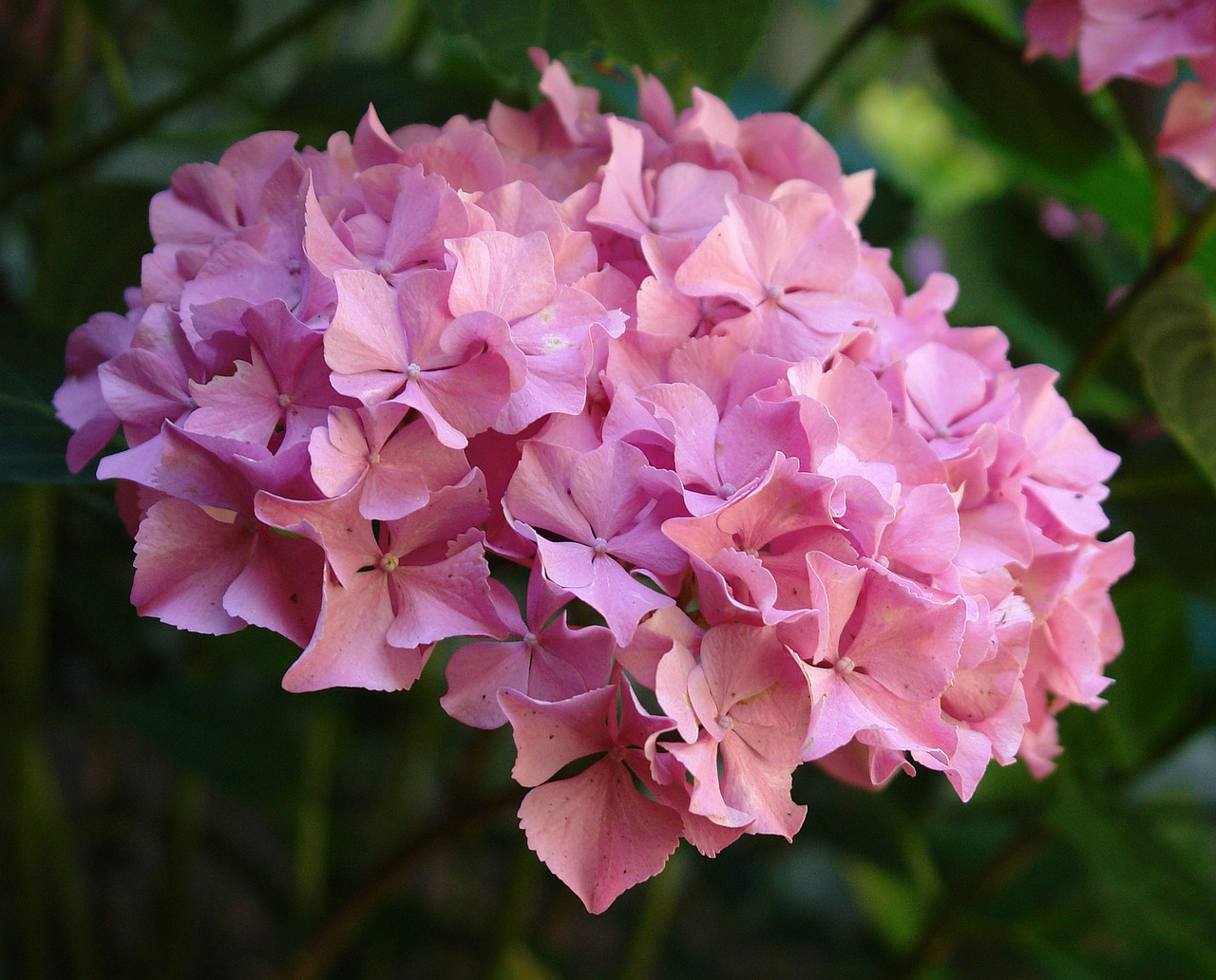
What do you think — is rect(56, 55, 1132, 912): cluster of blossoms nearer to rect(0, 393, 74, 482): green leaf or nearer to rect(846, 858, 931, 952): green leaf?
rect(0, 393, 74, 482): green leaf

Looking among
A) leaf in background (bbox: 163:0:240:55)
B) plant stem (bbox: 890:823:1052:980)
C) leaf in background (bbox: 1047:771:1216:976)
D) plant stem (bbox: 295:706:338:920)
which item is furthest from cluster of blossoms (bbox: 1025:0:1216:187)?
plant stem (bbox: 295:706:338:920)

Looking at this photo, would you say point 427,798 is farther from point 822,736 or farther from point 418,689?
point 822,736

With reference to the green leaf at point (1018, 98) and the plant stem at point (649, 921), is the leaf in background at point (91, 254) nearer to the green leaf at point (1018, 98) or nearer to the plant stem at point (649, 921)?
the green leaf at point (1018, 98)

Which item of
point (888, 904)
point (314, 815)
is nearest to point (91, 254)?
point (314, 815)

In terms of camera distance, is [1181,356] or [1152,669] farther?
[1152,669]

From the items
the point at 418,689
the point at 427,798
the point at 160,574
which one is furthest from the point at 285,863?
the point at 160,574

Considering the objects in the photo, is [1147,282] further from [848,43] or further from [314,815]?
[314,815]

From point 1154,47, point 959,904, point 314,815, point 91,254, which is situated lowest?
point 314,815
